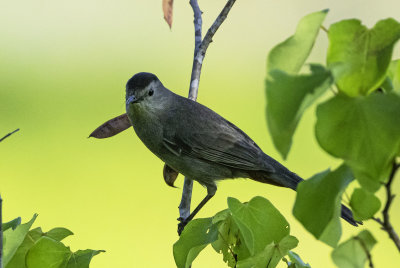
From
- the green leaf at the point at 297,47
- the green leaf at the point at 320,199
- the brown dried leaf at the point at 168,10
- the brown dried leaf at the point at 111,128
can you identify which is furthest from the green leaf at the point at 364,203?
the brown dried leaf at the point at 111,128

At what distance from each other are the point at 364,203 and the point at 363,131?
282mm

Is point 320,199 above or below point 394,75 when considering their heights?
below

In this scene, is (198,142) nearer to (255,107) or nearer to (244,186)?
(244,186)

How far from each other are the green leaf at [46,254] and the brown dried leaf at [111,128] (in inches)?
38.2

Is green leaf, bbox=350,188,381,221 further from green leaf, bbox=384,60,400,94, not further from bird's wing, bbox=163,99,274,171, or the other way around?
bird's wing, bbox=163,99,274,171

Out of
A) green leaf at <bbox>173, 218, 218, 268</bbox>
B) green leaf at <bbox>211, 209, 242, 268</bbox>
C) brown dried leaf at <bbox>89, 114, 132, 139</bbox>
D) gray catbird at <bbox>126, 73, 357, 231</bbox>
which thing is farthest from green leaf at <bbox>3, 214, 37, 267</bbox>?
gray catbird at <bbox>126, 73, 357, 231</bbox>

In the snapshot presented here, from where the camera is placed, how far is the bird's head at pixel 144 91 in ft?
10.6

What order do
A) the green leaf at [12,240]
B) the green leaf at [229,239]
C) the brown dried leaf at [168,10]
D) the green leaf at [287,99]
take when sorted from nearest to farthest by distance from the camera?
the green leaf at [287,99] → the green leaf at [12,240] → the green leaf at [229,239] → the brown dried leaf at [168,10]

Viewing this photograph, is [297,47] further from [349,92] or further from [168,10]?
[168,10]

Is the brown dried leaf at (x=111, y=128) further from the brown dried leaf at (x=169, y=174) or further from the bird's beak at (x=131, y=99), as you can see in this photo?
the brown dried leaf at (x=169, y=174)

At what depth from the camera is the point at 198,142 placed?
3449 millimetres

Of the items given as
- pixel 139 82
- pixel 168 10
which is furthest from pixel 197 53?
pixel 168 10

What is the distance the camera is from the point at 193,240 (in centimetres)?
161

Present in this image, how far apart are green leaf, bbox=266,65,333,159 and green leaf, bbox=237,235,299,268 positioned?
562mm
